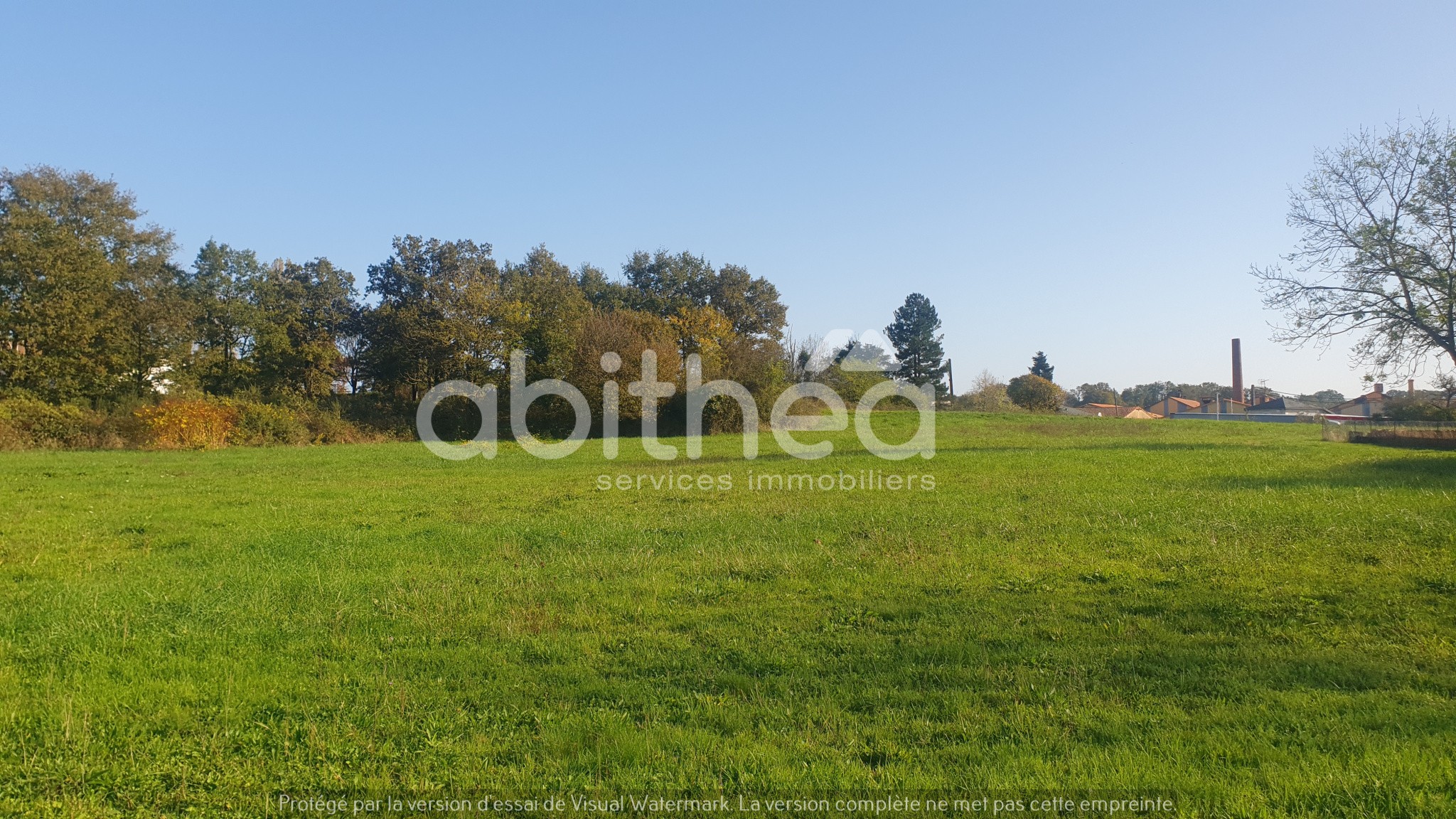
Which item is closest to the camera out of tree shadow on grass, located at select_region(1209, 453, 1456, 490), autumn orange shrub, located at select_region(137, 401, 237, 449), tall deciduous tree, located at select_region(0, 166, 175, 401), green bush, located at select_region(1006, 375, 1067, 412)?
tree shadow on grass, located at select_region(1209, 453, 1456, 490)

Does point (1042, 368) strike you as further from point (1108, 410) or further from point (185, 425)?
point (185, 425)

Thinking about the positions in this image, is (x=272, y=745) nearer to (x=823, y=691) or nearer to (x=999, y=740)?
(x=823, y=691)

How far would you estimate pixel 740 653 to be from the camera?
5281 millimetres

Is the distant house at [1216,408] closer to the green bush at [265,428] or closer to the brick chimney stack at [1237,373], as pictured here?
the brick chimney stack at [1237,373]

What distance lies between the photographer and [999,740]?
3850 millimetres

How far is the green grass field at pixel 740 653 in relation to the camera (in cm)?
358

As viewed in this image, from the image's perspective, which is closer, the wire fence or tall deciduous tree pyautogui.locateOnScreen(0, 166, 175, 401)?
the wire fence

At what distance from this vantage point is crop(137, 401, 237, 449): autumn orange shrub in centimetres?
2833

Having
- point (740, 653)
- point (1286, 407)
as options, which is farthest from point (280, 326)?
point (1286, 407)

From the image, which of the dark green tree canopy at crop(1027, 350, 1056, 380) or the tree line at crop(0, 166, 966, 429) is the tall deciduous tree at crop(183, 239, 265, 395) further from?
the dark green tree canopy at crop(1027, 350, 1056, 380)

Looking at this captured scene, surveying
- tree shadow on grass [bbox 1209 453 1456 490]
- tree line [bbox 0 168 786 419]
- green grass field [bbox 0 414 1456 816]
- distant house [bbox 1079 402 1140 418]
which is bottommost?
green grass field [bbox 0 414 1456 816]

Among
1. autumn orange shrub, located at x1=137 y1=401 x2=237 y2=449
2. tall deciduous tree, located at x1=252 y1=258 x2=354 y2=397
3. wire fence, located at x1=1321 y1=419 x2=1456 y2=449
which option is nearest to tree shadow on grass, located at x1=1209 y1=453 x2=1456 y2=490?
wire fence, located at x1=1321 y1=419 x2=1456 y2=449

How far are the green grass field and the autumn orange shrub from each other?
63.6 ft

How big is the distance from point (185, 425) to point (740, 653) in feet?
102
